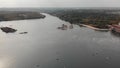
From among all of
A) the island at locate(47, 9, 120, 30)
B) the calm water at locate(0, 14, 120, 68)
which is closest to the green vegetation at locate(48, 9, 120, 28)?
the island at locate(47, 9, 120, 30)

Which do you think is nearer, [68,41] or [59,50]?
[59,50]

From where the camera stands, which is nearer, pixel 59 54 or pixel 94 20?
pixel 59 54

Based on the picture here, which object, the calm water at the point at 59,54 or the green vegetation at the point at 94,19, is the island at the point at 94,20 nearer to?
the green vegetation at the point at 94,19

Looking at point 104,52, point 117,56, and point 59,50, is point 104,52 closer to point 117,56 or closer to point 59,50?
point 117,56

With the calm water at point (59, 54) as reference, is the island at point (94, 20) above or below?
below

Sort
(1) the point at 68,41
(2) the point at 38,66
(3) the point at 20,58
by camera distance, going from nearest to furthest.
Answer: (2) the point at 38,66 → (3) the point at 20,58 → (1) the point at 68,41

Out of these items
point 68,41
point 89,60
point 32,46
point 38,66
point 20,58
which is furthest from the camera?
point 68,41

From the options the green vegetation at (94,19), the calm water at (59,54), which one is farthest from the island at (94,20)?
the calm water at (59,54)

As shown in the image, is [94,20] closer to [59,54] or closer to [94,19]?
[94,19]

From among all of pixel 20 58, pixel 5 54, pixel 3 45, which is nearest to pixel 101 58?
pixel 20 58

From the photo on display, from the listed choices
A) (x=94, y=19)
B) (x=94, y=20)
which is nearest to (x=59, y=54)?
(x=94, y=20)

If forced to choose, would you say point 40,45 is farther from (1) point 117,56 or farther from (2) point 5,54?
(1) point 117,56
